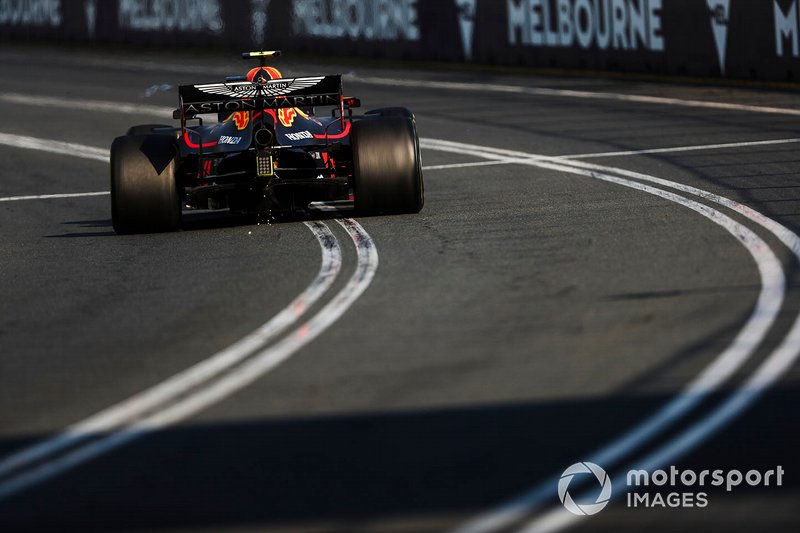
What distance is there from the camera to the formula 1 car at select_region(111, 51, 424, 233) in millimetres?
13648

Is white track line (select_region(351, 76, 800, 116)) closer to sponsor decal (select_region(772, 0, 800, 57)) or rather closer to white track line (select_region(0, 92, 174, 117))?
sponsor decal (select_region(772, 0, 800, 57))

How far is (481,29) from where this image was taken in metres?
31.5

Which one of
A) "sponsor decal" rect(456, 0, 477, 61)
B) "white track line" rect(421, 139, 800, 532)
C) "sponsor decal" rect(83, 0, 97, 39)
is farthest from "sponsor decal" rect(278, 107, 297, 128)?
"sponsor decal" rect(83, 0, 97, 39)

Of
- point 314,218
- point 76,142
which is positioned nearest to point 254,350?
point 314,218

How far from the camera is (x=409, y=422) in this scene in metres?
6.68

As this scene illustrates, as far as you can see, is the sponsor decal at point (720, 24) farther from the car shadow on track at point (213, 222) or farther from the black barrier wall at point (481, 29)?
the car shadow on track at point (213, 222)

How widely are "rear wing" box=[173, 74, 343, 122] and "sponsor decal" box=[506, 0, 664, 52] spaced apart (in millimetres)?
13844

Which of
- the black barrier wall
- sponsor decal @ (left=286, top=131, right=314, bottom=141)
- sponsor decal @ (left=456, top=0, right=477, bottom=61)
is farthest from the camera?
sponsor decal @ (left=456, top=0, right=477, bottom=61)

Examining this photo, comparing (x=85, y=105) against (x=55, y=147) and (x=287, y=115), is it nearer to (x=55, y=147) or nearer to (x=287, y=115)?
(x=55, y=147)

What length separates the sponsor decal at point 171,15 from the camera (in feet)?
127

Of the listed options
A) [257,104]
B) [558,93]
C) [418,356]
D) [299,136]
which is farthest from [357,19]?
[418,356]

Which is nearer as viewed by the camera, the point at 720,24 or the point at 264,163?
the point at 264,163

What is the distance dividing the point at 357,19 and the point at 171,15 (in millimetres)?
7490

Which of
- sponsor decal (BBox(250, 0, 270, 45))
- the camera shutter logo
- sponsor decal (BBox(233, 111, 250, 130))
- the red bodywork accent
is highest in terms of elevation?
sponsor decal (BBox(250, 0, 270, 45))
